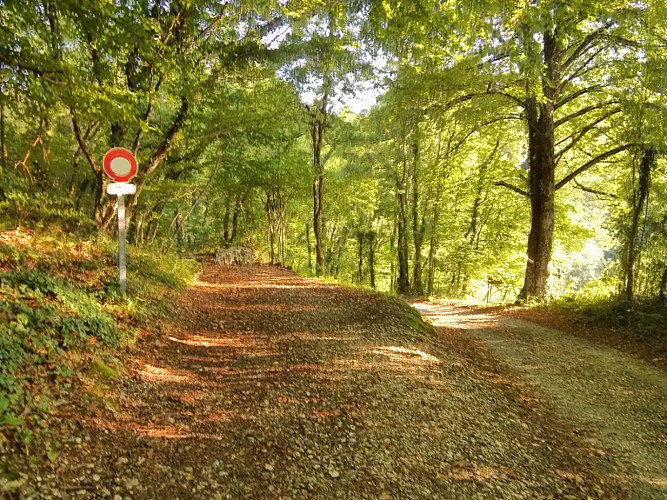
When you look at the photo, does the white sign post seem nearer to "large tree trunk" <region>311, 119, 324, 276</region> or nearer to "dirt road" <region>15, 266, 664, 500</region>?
"dirt road" <region>15, 266, 664, 500</region>

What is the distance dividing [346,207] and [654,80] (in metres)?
20.5

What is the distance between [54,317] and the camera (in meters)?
4.55

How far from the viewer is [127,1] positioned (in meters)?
7.66

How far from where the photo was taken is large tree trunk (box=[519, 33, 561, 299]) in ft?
43.7

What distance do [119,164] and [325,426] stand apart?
500cm

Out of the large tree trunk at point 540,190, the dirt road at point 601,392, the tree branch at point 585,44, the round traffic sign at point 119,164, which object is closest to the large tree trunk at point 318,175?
the large tree trunk at point 540,190

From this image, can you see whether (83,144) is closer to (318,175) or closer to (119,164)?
(119,164)

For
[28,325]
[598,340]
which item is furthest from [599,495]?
[598,340]

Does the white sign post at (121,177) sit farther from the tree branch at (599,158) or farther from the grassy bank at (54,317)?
the tree branch at (599,158)

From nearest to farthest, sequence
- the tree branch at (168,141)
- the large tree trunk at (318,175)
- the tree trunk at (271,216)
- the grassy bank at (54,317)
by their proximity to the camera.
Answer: the grassy bank at (54,317), the tree branch at (168,141), the large tree trunk at (318,175), the tree trunk at (271,216)

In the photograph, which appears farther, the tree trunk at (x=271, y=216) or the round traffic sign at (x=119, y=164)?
the tree trunk at (x=271, y=216)

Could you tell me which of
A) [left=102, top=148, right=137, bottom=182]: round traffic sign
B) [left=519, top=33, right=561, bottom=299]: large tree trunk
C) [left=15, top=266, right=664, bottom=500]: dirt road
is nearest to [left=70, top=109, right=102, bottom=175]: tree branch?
[left=102, top=148, right=137, bottom=182]: round traffic sign

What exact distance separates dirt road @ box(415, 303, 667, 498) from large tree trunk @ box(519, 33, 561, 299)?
3746mm

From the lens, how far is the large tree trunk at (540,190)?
13.3 metres
